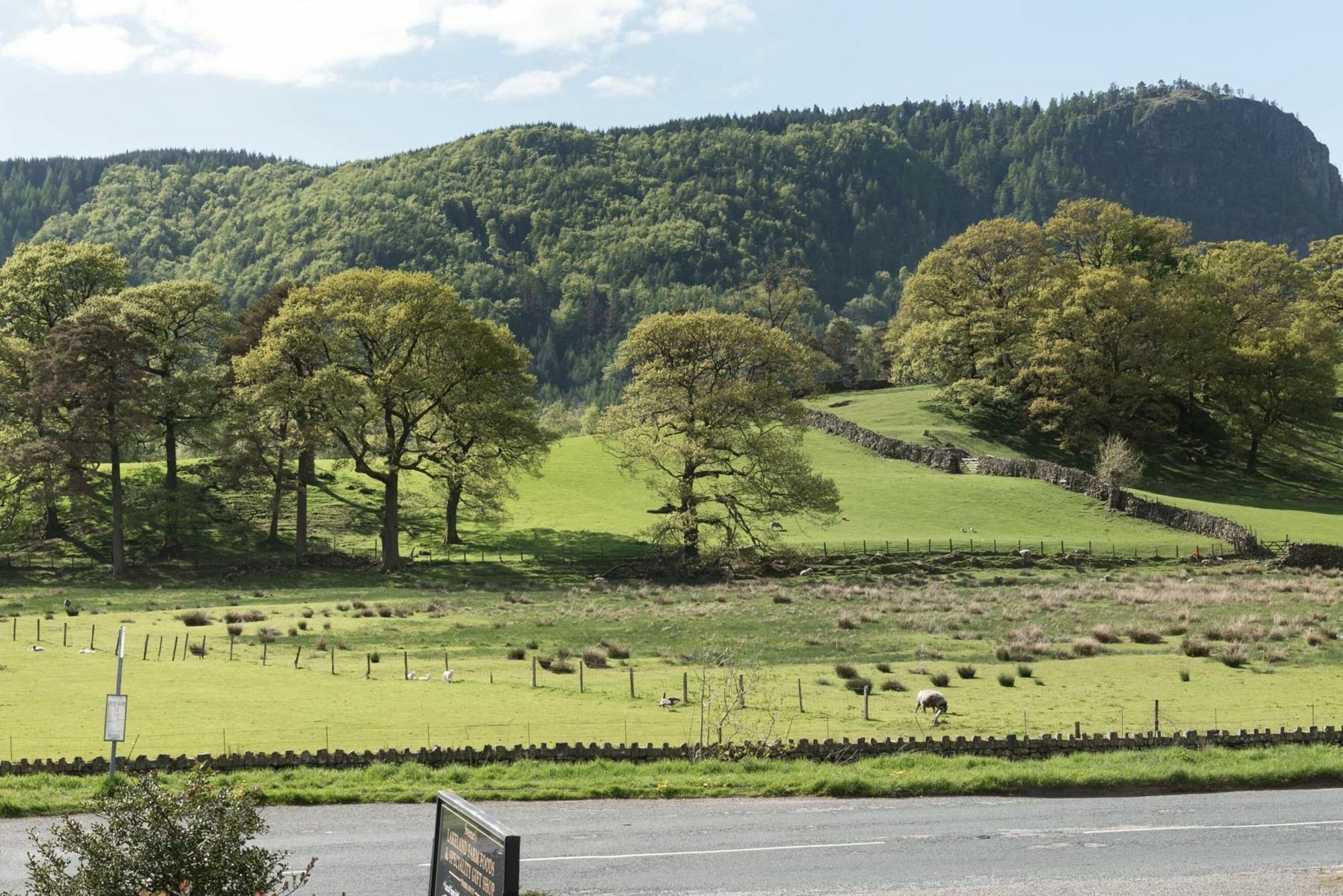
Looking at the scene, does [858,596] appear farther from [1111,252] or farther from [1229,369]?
[1111,252]

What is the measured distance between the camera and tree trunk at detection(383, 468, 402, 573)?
6569cm

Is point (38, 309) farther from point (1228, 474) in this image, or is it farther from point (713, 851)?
point (1228, 474)

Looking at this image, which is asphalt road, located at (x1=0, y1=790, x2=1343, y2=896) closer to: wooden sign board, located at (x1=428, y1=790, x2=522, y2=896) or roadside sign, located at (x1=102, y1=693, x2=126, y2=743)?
roadside sign, located at (x1=102, y1=693, x2=126, y2=743)

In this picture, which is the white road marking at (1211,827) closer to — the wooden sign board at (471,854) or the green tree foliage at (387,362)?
the wooden sign board at (471,854)

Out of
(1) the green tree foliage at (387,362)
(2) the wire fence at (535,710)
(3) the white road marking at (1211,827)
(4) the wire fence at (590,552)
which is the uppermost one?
(1) the green tree foliage at (387,362)

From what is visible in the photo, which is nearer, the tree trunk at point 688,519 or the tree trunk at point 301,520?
the tree trunk at point 688,519

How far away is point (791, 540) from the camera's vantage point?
2899 inches

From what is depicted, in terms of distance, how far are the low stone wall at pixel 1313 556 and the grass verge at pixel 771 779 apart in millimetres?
47845

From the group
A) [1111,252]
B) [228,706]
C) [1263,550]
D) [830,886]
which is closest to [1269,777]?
[830,886]

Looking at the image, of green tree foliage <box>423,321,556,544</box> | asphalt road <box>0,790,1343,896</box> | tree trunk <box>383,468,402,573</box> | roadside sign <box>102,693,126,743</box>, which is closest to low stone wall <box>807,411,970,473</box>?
green tree foliage <box>423,321,556,544</box>

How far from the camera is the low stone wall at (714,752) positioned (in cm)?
2255

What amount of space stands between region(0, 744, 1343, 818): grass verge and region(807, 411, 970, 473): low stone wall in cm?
6951

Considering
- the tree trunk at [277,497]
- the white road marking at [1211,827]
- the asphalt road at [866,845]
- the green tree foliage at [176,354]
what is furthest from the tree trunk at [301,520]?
the white road marking at [1211,827]

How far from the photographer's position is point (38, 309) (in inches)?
2908
